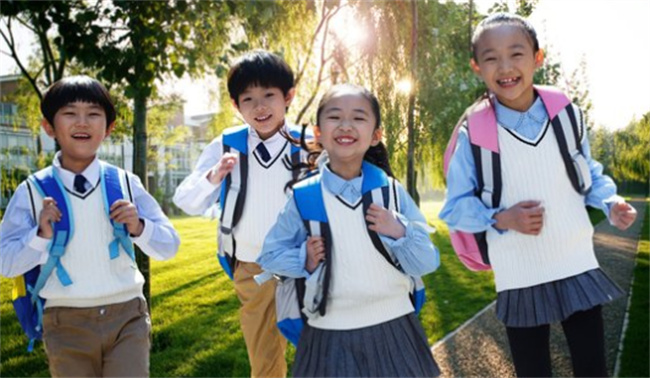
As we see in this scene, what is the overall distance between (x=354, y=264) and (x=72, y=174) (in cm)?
120

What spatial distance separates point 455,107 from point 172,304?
3.61 m

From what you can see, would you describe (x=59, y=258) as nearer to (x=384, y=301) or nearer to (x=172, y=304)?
(x=384, y=301)

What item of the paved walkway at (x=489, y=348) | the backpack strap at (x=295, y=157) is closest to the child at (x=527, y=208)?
the backpack strap at (x=295, y=157)

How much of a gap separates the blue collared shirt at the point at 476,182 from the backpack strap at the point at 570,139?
0.11 ft

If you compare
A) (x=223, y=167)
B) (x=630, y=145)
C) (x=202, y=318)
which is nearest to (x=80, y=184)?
(x=223, y=167)

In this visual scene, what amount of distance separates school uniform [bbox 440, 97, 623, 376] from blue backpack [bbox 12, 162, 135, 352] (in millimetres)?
1296

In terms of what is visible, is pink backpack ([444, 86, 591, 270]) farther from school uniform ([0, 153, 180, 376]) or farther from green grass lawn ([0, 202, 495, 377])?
green grass lawn ([0, 202, 495, 377])

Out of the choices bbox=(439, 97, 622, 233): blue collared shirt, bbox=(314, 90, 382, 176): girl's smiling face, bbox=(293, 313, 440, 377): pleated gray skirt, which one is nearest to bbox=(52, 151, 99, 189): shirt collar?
bbox=(314, 90, 382, 176): girl's smiling face

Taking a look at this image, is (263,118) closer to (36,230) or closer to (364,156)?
(364,156)

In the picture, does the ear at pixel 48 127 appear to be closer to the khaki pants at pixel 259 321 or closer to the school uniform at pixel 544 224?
the khaki pants at pixel 259 321

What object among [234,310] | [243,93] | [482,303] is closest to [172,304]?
[234,310]

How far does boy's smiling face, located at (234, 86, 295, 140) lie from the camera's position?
2.71 metres

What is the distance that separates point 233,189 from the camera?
2.75 metres

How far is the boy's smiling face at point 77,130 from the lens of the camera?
238cm
